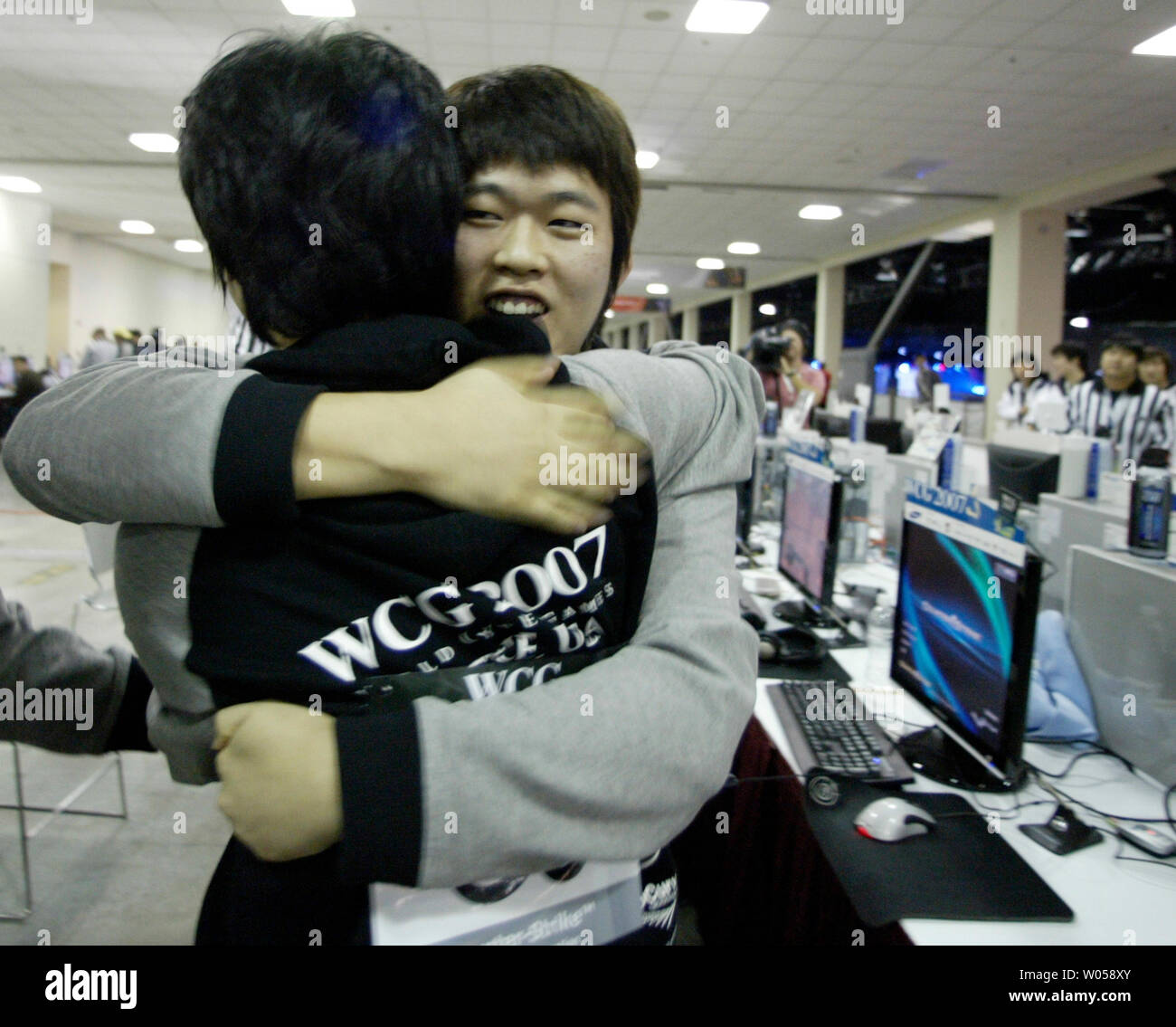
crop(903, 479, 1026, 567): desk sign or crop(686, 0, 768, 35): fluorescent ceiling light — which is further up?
crop(686, 0, 768, 35): fluorescent ceiling light

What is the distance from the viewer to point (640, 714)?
0.57 m

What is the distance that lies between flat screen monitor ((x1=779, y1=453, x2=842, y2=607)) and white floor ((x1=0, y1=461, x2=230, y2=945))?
70.5 inches

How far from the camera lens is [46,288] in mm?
12352

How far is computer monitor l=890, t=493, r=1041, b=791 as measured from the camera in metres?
1.34

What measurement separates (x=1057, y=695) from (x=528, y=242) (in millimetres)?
1599

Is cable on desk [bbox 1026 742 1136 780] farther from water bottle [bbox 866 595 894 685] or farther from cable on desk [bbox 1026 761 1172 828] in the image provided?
water bottle [bbox 866 595 894 685]

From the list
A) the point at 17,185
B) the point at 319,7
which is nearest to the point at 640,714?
the point at 319,7

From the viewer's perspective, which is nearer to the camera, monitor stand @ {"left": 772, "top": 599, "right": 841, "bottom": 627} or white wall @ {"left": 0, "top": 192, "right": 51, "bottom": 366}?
monitor stand @ {"left": 772, "top": 599, "right": 841, "bottom": 627}

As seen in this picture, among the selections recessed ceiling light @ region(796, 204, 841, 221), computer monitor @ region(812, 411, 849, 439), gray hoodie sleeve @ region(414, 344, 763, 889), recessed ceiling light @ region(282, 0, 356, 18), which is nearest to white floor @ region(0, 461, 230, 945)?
gray hoodie sleeve @ region(414, 344, 763, 889)

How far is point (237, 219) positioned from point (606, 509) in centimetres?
34

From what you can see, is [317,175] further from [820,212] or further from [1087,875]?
[820,212]

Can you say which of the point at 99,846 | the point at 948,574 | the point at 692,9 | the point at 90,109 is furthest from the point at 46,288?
the point at 948,574
